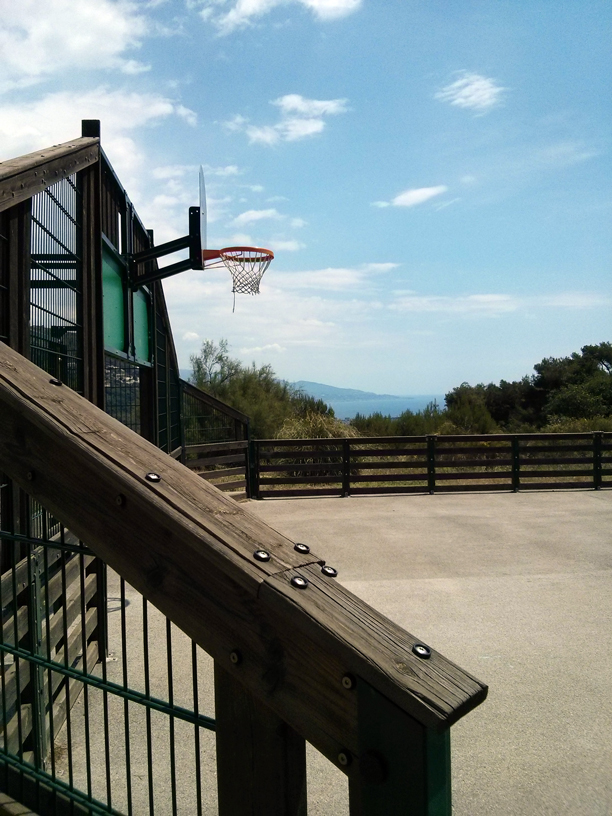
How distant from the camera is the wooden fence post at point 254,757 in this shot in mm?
1299

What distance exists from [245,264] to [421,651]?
412 inches

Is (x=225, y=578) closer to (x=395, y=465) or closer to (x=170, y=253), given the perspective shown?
(x=170, y=253)

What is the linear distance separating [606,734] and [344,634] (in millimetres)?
3794

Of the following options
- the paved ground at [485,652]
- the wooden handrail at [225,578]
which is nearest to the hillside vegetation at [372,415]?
the paved ground at [485,652]

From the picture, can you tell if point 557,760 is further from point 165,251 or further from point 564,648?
point 165,251

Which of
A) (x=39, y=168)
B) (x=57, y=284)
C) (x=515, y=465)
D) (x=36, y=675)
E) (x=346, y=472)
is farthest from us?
(x=515, y=465)

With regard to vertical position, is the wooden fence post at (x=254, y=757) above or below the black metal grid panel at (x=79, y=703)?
above

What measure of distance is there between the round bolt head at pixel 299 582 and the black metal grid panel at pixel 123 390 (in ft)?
17.4

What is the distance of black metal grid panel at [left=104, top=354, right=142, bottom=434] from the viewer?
6.98 metres

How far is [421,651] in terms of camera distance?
3.72 feet

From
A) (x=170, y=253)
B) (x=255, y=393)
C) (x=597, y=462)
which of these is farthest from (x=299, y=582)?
(x=255, y=393)

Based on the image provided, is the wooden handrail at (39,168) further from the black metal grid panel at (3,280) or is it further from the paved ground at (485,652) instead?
the paved ground at (485,652)

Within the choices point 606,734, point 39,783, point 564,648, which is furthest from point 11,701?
point 564,648

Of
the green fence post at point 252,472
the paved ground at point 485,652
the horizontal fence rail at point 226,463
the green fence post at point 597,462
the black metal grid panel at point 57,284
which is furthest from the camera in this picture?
the green fence post at point 597,462
